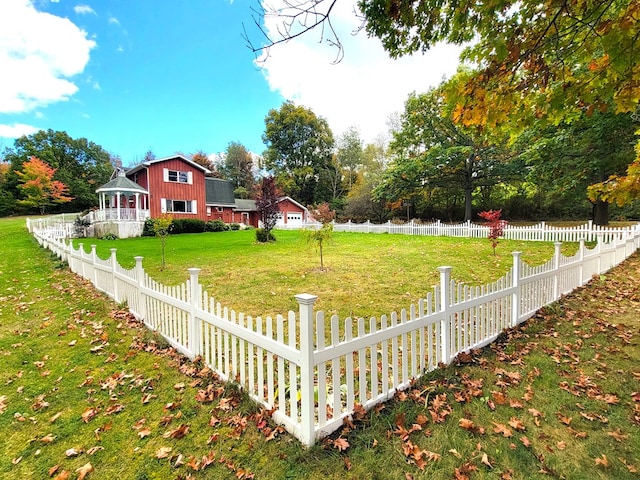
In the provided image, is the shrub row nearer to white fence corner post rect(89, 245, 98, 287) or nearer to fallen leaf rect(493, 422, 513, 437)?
white fence corner post rect(89, 245, 98, 287)

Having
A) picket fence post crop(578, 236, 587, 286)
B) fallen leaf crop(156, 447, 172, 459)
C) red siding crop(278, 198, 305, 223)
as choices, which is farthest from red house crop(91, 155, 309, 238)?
fallen leaf crop(156, 447, 172, 459)

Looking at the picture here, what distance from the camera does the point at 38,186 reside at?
36688 millimetres

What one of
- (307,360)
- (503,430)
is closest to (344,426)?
(307,360)

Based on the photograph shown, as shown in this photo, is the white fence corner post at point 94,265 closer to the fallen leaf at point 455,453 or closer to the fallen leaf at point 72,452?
the fallen leaf at point 72,452

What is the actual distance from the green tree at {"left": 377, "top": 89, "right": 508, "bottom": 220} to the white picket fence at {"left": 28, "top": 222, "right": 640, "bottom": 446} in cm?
1871

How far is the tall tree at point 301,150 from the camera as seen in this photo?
45469 mm

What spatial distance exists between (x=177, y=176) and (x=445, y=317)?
2713 cm

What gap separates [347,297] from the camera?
6.25m

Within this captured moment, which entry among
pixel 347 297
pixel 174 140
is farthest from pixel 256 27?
pixel 174 140

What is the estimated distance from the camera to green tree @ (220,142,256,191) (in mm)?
49094

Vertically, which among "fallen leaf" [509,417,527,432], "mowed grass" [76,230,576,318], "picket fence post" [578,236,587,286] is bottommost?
"fallen leaf" [509,417,527,432]

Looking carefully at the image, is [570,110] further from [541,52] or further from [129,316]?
[129,316]

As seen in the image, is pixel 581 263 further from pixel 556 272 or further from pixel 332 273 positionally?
pixel 332 273

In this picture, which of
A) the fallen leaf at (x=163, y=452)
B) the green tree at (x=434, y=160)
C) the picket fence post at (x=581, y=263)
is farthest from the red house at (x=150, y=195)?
the fallen leaf at (x=163, y=452)
